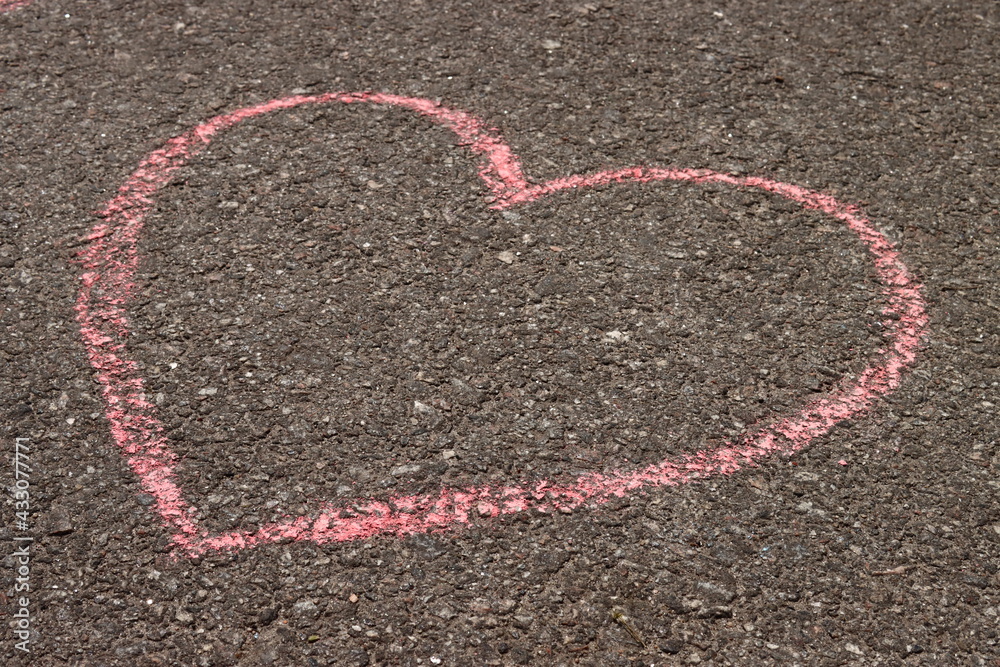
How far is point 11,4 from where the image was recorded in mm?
5027

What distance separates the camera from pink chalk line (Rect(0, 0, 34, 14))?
4.99m

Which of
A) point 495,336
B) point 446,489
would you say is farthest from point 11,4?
point 446,489

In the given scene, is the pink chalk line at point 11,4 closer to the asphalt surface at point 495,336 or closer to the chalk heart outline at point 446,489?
the asphalt surface at point 495,336

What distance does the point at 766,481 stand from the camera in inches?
121

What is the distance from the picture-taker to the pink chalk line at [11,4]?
16.4ft

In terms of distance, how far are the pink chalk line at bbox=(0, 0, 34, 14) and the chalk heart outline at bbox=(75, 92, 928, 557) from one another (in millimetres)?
1378

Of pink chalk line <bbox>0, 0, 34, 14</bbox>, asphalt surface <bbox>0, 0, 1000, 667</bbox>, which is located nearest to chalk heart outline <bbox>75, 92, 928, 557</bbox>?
asphalt surface <bbox>0, 0, 1000, 667</bbox>

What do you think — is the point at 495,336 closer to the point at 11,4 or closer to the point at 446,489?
the point at 446,489

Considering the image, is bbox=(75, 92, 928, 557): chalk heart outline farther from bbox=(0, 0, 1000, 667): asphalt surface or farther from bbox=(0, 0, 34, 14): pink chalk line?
bbox=(0, 0, 34, 14): pink chalk line

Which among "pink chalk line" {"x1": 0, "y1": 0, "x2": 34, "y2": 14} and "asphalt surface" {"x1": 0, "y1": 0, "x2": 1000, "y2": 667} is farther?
"pink chalk line" {"x1": 0, "y1": 0, "x2": 34, "y2": 14}

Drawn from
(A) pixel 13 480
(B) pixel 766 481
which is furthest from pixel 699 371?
(A) pixel 13 480

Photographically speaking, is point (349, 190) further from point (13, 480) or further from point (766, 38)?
point (766, 38)

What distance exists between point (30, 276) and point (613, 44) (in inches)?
100

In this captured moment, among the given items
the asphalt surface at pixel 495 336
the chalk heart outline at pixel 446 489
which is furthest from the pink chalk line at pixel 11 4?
the chalk heart outline at pixel 446 489
